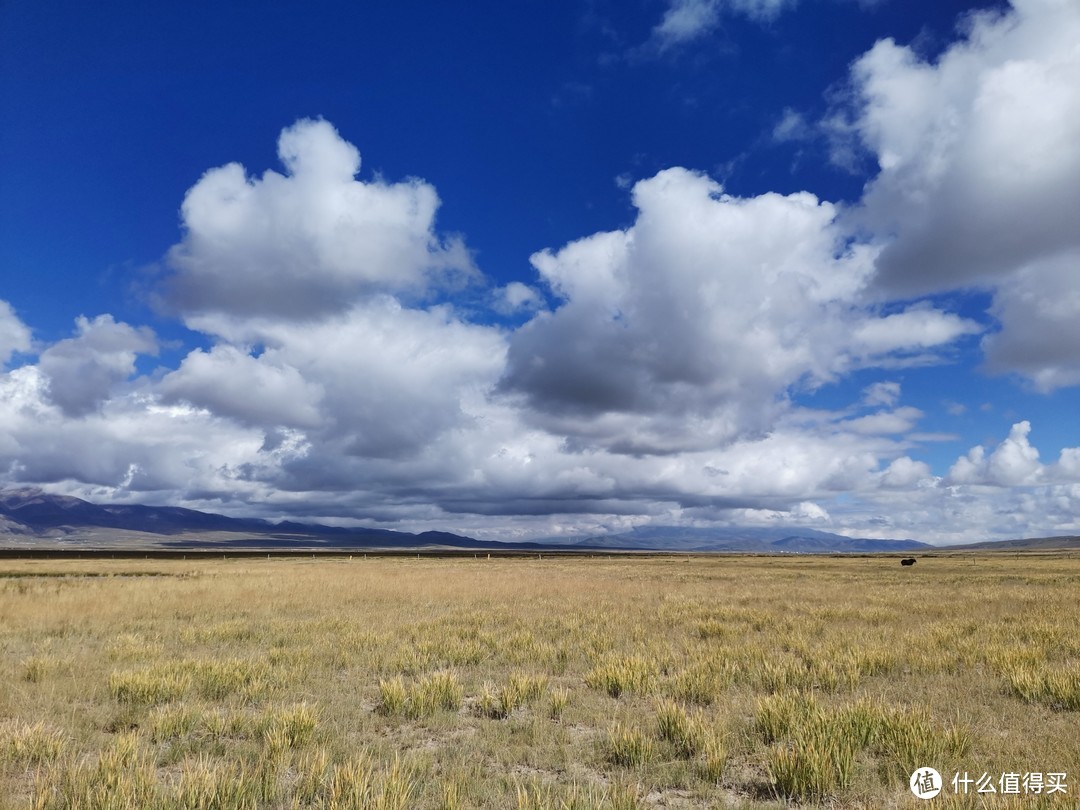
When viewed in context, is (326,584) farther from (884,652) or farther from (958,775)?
(958,775)

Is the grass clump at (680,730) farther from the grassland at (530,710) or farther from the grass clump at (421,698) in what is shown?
the grass clump at (421,698)

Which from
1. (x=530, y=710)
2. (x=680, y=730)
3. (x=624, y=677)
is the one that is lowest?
(x=530, y=710)

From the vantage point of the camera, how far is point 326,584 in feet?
112

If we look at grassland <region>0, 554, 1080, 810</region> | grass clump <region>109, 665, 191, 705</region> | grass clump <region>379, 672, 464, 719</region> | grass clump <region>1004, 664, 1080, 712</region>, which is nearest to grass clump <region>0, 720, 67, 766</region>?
grassland <region>0, 554, 1080, 810</region>

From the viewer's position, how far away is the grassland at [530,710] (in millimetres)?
6082

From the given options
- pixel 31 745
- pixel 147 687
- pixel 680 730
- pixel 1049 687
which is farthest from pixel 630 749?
pixel 147 687

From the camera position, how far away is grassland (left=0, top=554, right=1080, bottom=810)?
6.08 m

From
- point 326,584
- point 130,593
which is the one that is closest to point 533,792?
point 130,593

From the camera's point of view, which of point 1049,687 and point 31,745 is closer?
point 31,745

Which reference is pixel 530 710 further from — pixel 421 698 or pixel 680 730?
pixel 680 730

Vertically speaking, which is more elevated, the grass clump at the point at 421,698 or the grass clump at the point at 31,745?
the grass clump at the point at 31,745

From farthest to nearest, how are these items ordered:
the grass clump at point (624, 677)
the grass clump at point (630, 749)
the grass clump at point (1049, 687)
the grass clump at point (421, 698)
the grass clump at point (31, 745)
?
1. the grass clump at point (624, 677)
2. the grass clump at point (421, 698)
3. the grass clump at point (1049, 687)
4. the grass clump at point (630, 749)
5. the grass clump at point (31, 745)

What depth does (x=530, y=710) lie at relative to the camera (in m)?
9.24

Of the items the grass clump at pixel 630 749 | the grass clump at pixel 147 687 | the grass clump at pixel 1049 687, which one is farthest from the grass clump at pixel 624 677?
the grass clump at pixel 147 687
